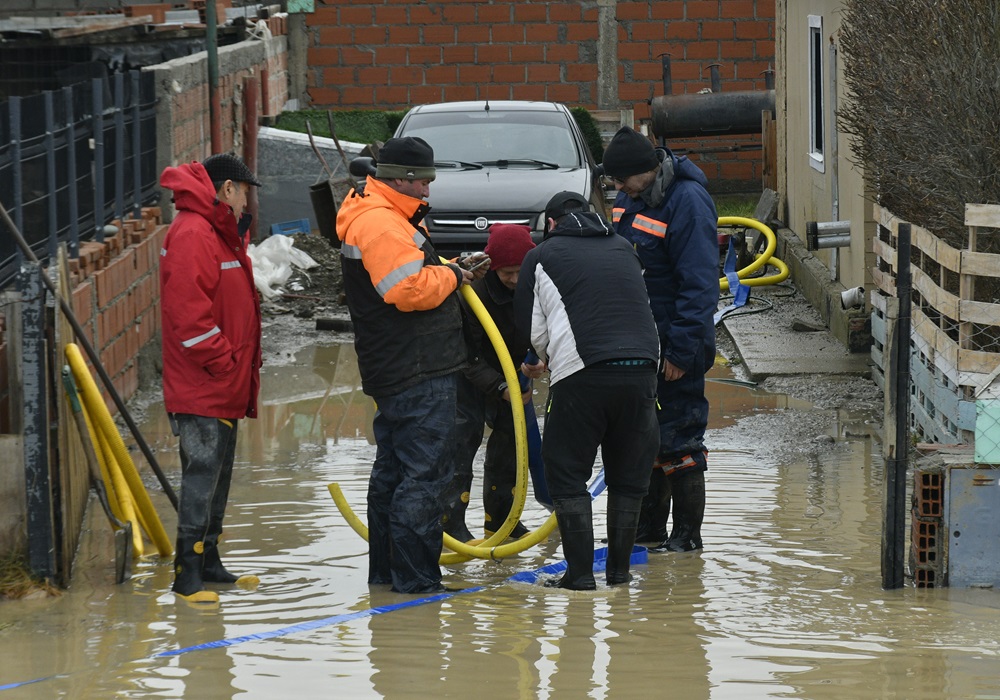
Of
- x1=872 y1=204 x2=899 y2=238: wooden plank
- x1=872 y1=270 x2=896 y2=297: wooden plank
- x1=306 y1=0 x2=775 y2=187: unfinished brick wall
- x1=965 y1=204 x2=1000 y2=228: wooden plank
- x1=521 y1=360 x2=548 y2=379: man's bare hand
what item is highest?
x1=306 y1=0 x2=775 y2=187: unfinished brick wall

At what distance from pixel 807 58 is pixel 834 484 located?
26.7 ft

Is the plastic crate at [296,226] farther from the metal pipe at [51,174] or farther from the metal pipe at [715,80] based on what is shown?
the metal pipe at [51,174]

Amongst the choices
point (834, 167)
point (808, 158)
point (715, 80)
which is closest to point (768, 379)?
point (834, 167)

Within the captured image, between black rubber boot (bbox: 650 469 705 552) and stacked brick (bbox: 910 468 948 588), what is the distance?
1.13 meters

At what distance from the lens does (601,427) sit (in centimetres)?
598

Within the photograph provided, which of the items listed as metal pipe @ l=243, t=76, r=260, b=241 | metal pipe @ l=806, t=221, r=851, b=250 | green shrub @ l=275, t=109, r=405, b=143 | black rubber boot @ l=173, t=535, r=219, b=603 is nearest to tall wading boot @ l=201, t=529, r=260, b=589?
black rubber boot @ l=173, t=535, r=219, b=603

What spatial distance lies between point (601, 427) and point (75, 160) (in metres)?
4.87

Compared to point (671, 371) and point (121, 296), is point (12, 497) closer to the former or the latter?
point (671, 371)

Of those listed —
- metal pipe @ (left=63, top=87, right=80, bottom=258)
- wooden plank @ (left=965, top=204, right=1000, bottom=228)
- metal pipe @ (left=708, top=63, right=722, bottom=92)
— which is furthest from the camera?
metal pipe @ (left=708, top=63, right=722, bottom=92)

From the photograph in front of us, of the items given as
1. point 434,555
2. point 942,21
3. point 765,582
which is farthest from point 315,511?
point 942,21

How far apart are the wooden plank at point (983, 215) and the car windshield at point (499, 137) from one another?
6.30 metres

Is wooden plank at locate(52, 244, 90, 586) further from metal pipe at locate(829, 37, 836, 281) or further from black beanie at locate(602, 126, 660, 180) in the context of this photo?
metal pipe at locate(829, 37, 836, 281)

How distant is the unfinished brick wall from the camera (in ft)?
70.9

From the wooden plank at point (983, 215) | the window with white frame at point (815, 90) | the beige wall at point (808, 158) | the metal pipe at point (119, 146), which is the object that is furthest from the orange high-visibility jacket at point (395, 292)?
the window with white frame at point (815, 90)
